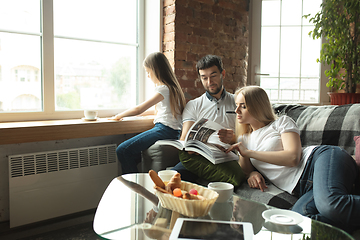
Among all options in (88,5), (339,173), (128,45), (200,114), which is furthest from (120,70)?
(339,173)

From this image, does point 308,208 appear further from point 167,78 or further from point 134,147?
point 167,78

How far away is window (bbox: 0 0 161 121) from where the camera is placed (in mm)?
2188

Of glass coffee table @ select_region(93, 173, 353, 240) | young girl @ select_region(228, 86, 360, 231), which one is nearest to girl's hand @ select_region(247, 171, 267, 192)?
young girl @ select_region(228, 86, 360, 231)

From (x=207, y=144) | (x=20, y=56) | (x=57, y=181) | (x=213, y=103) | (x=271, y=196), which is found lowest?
(x=57, y=181)

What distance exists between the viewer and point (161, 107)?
2355mm

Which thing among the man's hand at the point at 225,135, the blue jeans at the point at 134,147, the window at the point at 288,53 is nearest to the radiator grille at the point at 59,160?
the blue jeans at the point at 134,147

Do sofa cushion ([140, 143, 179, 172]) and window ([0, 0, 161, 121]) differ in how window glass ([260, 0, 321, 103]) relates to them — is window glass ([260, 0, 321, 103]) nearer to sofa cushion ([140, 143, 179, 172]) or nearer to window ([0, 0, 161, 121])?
window ([0, 0, 161, 121])

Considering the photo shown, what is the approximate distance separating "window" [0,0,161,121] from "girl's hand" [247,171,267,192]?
1.51m

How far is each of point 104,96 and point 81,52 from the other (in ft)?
1.36

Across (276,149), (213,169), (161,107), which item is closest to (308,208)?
(276,149)

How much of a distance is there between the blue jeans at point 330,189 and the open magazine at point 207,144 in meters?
0.40

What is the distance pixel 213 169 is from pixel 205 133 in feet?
0.66

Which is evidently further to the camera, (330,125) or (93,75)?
(93,75)

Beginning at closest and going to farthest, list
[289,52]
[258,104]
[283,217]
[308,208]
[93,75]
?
[283,217], [308,208], [258,104], [93,75], [289,52]
